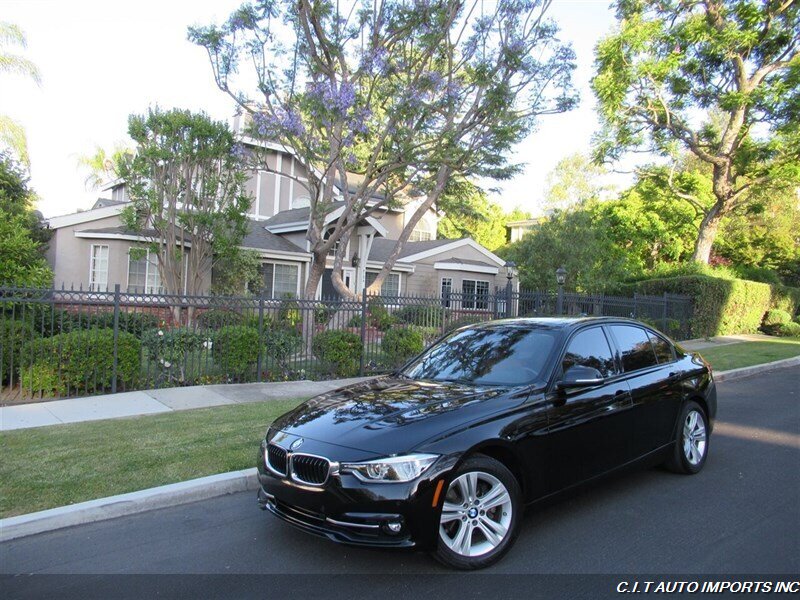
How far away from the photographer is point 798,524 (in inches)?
169

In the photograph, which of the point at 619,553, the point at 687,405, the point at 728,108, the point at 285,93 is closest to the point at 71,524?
the point at 619,553

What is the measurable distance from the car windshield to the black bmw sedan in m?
0.01

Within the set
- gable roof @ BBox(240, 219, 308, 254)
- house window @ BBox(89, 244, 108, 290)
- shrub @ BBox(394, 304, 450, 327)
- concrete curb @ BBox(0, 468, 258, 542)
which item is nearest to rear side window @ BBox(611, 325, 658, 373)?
concrete curb @ BBox(0, 468, 258, 542)

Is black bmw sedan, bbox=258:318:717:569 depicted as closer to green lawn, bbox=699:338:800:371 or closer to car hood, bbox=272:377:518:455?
car hood, bbox=272:377:518:455

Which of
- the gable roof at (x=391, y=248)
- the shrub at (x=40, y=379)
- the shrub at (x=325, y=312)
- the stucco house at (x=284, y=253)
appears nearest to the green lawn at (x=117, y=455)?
the shrub at (x=40, y=379)

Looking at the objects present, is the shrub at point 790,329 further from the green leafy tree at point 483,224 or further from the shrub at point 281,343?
the shrub at point 281,343

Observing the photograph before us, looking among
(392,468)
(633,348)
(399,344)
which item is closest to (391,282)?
(399,344)

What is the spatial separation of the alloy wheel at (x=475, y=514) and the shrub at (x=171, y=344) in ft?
24.7

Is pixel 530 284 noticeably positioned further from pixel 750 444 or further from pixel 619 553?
pixel 619 553

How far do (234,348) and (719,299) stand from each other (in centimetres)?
1924

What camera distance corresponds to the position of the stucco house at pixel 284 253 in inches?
725

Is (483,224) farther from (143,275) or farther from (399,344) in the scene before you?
(399,344)

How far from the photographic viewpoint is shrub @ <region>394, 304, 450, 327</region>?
1253cm

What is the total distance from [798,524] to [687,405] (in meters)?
1.44
